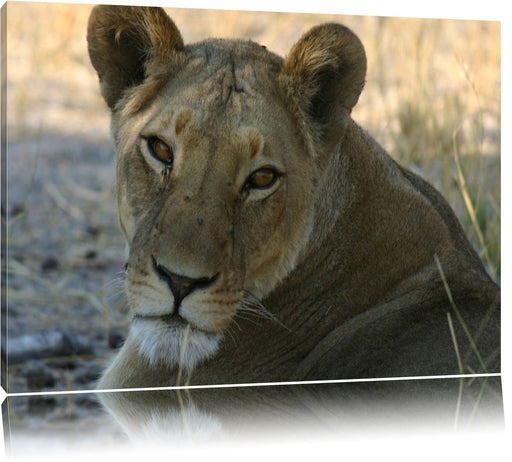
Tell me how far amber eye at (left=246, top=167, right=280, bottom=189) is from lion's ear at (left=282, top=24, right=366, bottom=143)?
0.77 ft

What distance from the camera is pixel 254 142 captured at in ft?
12.5

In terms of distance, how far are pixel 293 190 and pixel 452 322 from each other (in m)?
0.68

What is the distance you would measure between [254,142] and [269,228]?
0.28m

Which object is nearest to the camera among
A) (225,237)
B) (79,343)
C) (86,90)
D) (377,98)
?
(225,237)

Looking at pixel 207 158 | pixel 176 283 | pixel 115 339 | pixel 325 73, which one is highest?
pixel 325 73

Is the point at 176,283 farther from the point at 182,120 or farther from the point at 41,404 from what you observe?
the point at 41,404

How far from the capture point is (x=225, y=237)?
12.3 ft

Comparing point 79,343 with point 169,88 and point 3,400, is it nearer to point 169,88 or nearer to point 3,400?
point 3,400

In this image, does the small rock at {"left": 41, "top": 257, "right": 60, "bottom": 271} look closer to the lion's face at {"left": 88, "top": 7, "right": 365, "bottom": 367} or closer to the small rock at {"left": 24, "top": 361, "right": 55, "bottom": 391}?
the small rock at {"left": 24, "top": 361, "right": 55, "bottom": 391}

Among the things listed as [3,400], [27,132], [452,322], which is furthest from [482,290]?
[27,132]

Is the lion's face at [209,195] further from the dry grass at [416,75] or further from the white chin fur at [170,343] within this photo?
the dry grass at [416,75]

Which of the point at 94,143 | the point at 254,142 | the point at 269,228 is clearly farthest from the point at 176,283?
the point at 94,143

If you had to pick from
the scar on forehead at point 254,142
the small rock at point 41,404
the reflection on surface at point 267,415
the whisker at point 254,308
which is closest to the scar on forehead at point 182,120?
the scar on forehead at point 254,142

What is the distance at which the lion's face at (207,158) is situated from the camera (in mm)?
3684
